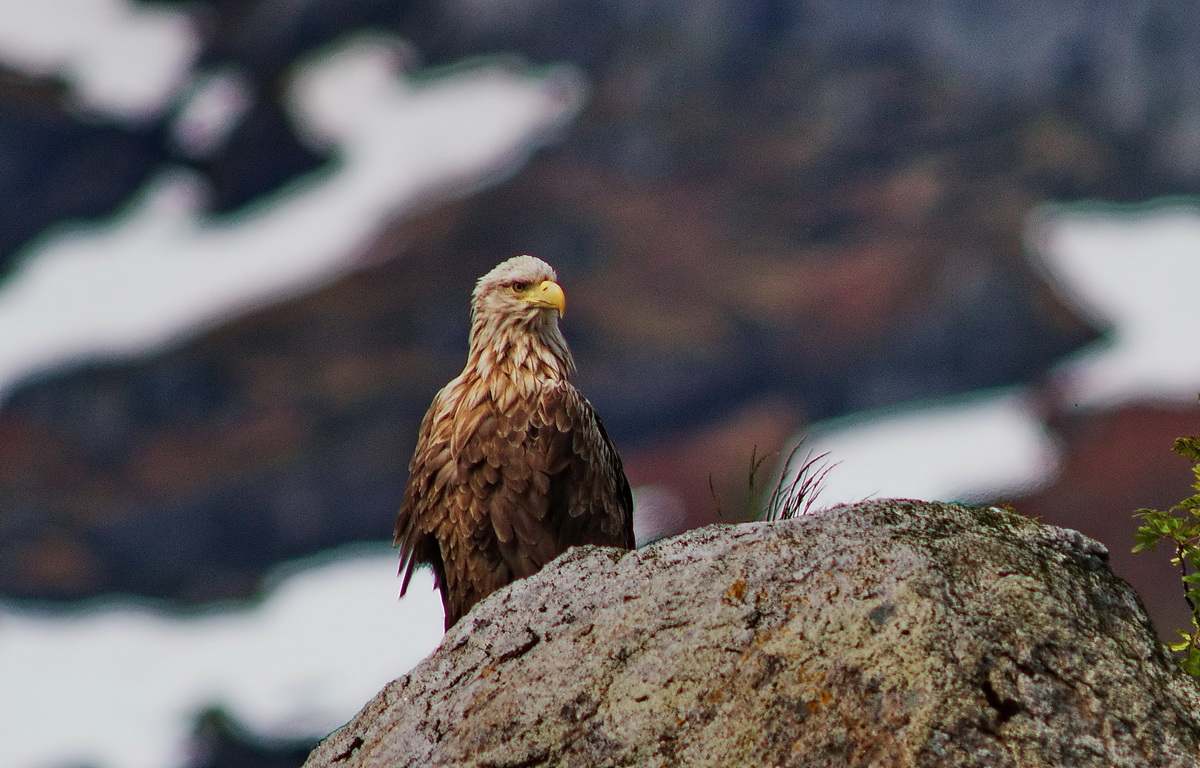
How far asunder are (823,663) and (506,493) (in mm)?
2755

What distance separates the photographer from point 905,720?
3033 mm

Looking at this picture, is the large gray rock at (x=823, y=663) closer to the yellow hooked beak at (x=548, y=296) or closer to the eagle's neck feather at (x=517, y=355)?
the eagle's neck feather at (x=517, y=355)

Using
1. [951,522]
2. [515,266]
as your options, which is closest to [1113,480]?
[515,266]

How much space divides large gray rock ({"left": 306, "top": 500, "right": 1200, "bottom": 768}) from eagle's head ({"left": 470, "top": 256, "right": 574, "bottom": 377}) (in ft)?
8.34

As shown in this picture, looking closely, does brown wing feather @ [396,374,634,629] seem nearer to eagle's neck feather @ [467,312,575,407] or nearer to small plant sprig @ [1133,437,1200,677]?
eagle's neck feather @ [467,312,575,407]

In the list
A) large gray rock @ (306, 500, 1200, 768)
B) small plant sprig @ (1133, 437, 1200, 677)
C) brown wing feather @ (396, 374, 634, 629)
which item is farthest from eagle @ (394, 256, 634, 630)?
small plant sprig @ (1133, 437, 1200, 677)

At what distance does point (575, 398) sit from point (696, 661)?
9.07 feet

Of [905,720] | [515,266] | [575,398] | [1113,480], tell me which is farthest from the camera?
[1113,480]

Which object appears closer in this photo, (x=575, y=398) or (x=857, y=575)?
(x=857, y=575)

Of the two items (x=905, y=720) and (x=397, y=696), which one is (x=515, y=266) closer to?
(x=397, y=696)

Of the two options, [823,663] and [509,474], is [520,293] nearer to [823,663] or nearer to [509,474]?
[509,474]

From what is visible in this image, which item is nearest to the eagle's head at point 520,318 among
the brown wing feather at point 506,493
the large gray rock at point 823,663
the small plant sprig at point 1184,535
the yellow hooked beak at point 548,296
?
the yellow hooked beak at point 548,296

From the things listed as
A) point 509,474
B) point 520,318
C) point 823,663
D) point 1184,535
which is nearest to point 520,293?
point 520,318

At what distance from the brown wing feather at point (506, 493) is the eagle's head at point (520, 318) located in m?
0.26
